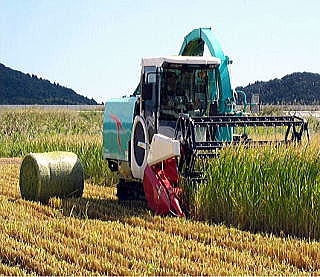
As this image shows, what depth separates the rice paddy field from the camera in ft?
24.4

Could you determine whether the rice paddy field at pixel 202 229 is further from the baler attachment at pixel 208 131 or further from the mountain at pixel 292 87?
the mountain at pixel 292 87

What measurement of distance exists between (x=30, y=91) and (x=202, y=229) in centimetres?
8092

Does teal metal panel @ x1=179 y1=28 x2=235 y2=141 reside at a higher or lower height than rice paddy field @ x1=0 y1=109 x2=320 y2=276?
higher

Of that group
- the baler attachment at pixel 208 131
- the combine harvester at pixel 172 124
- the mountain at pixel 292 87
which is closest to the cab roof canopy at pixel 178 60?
the combine harvester at pixel 172 124

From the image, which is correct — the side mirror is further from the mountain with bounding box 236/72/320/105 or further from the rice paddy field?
the mountain with bounding box 236/72/320/105

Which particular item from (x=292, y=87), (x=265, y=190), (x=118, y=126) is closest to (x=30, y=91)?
(x=292, y=87)

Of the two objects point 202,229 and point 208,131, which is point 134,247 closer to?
point 202,229

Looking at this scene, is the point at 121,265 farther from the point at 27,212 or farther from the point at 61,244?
the point at 27,212

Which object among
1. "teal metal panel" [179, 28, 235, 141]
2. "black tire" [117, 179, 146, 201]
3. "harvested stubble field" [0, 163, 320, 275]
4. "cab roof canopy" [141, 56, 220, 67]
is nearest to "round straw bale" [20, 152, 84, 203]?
"black tire" [117, 179, 146, 201]

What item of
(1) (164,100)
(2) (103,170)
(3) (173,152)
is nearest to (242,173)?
(3) (173,152)

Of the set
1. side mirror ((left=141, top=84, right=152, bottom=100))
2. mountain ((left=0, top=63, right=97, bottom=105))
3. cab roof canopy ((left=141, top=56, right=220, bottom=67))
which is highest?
cab roof canopy ((left=141, top=56, right=220, bottom=67))

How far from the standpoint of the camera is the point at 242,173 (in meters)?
10.1

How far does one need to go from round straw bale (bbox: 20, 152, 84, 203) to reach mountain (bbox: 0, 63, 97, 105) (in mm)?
70035

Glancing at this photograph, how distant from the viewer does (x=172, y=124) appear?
461 inches
